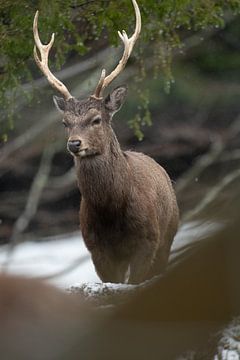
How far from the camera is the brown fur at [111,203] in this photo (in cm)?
835

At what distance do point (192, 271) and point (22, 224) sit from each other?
52.8ft

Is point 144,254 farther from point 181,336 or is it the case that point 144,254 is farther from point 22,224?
point 22,224

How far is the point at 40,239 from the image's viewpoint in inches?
687

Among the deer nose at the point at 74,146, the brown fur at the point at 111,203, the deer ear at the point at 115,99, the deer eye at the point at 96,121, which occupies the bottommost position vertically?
the brown fur at the point at 111,203

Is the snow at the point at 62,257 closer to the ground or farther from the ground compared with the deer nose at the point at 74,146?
closer to the ground

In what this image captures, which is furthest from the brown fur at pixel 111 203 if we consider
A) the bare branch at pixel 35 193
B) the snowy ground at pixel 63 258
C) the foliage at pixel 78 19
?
the bare branch at pixel 35 193

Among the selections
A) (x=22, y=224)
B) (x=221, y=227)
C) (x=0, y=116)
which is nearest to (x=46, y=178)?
(x=22, y=224)

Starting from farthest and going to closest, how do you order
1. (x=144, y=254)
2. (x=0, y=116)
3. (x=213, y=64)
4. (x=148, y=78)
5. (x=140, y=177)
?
(x=213, y=64) → (x=148, y=78) → (x=0, y=116) → (x=140, y=177) → (x=144, y=254)

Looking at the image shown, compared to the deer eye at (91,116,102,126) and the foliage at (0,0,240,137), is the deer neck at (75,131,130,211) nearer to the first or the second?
the deer eye at (91,116,102,126)

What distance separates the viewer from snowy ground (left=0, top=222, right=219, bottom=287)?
2.42m

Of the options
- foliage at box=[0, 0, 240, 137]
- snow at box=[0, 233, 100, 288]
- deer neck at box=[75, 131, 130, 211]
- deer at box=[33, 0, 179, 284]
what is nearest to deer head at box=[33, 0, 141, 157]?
deer at box=[33, 0, 179, 284]

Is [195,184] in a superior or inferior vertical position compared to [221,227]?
inferior

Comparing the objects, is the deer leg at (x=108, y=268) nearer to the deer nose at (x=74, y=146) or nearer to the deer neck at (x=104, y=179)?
the deer neck at (x=104, y=179)

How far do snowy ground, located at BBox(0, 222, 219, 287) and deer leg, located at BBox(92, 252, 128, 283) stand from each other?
19 centimetres
